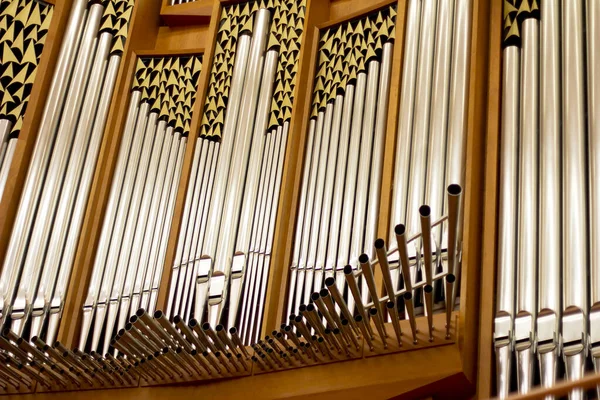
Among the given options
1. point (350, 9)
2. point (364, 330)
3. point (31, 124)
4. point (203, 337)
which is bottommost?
point (203, 337)

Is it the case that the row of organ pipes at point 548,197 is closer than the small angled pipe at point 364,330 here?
Yes

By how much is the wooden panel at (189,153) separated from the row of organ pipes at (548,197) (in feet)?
7.99

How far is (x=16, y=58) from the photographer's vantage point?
8625 millimetres

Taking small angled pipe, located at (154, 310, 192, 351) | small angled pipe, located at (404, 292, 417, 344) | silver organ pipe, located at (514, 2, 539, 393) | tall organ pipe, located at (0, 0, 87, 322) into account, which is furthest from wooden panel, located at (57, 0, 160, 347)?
silver organ pipe, located at (514, 2, 539, 393)

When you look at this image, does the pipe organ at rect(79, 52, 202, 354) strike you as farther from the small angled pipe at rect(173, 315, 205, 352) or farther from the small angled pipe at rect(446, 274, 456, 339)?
the small angled pipe at rect(446, 274, 456, 339)

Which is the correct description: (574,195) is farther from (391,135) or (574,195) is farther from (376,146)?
(376,146)

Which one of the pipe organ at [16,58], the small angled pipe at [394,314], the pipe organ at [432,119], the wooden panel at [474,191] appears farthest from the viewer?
the pipe organ at [16,58]

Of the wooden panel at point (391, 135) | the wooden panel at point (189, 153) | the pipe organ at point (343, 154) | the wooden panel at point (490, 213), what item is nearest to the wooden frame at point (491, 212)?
the wooden panel at point (490, 213)

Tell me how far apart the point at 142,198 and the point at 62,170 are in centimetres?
71

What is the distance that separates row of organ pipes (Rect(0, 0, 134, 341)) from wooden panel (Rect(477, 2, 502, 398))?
3125 mm

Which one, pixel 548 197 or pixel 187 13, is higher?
pixel 187 13

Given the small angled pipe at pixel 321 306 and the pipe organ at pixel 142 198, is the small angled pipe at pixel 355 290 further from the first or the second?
the pipe organ at pixel 142 198

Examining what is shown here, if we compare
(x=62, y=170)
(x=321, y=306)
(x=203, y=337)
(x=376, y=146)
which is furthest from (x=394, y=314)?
(x=62, y=170)

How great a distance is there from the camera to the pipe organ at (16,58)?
27.1 ft
